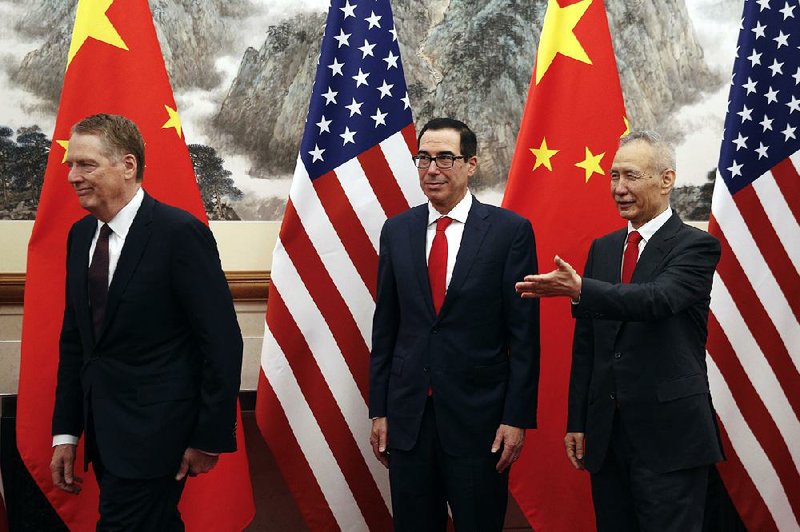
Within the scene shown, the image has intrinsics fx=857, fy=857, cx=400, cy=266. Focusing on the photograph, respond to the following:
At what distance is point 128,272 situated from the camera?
7.56ft

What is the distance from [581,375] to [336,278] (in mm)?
1049

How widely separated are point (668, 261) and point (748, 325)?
1.19 meters

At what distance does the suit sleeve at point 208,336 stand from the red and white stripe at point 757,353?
210 cm

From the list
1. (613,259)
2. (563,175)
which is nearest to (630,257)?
(613,259)

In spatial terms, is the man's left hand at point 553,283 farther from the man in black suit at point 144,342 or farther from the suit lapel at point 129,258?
the suit lapel at point 129,258

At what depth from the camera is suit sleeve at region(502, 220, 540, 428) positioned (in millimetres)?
2643

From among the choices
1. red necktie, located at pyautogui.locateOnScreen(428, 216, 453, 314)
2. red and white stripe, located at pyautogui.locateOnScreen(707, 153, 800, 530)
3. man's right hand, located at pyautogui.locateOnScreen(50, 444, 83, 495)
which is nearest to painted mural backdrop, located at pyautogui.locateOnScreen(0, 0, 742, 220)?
red and white stripe, located at pyautogui.locateOnScreen(707, 153, 800, 530)

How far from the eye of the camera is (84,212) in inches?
120

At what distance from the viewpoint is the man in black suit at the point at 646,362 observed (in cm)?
242

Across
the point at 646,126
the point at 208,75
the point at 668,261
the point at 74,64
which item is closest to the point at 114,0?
the point at 74,64

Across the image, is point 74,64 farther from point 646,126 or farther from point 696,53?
point 696,53

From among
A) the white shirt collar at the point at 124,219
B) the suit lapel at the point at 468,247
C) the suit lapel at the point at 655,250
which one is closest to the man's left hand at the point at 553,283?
the suit lapel at the point at 655,250

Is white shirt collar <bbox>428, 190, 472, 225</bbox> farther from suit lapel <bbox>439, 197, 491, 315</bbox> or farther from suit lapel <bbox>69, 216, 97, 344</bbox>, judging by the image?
suit lapel <bbox>69, 216, 97, 344</bbox>

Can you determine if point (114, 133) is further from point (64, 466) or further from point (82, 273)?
point (64, 466)
